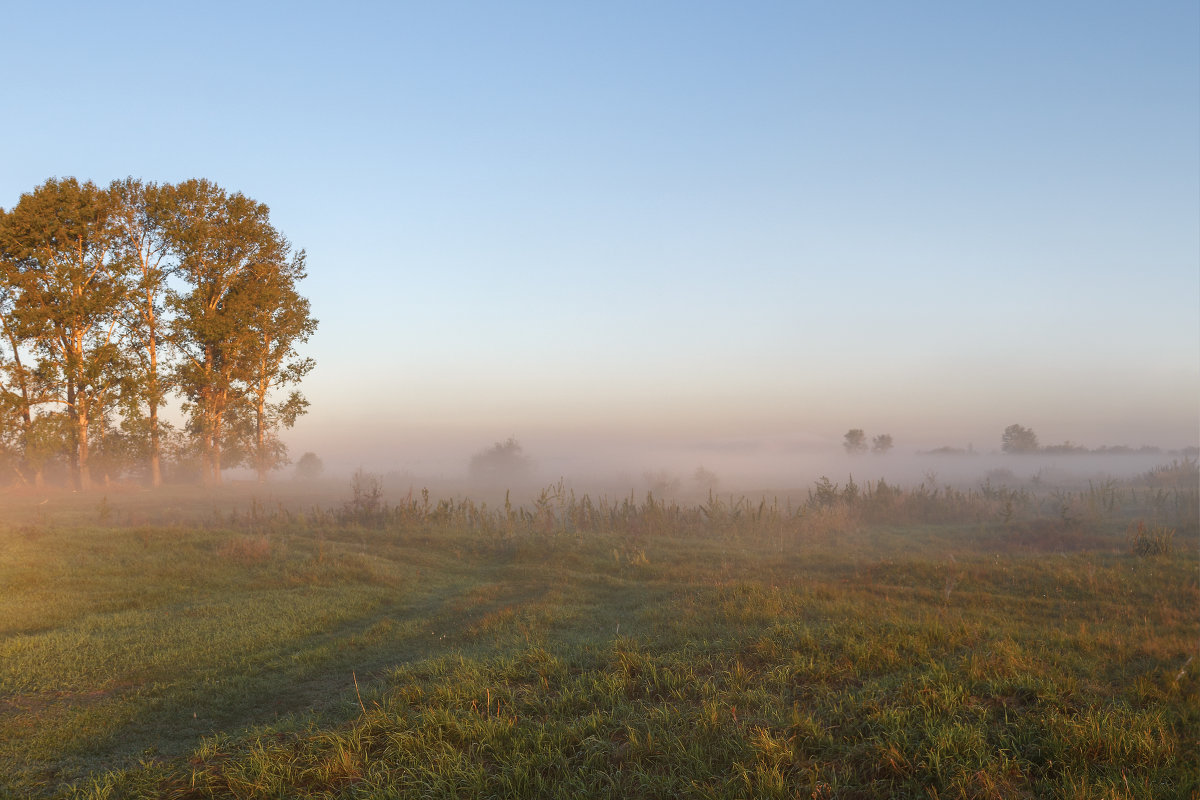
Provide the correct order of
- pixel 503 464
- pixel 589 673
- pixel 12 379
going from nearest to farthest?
pixel 589 673 → pixel 12 379 → pixel 503 464

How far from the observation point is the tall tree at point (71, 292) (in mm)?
27359

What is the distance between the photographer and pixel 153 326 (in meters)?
31.8

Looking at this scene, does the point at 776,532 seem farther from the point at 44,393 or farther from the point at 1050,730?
the point at 44,393

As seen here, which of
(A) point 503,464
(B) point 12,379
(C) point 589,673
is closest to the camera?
(C) point 589,673

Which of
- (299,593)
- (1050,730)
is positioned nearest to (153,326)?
(299,593)

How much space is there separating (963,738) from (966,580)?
9277 mm

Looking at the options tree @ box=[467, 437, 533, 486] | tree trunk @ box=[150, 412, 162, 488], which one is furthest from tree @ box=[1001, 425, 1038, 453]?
tree trunk @ box=[150, 412, 162, 488]

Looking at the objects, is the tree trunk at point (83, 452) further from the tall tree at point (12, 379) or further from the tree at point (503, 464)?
the tree at point (503, 464)

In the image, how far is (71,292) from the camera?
1119 inches

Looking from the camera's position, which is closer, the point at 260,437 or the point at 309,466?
the point at 260,437

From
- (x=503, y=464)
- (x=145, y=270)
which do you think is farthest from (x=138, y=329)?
(x=503, y=464)

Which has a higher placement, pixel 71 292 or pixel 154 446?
pixel 71 292

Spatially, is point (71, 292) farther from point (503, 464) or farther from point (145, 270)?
point (503, 464)

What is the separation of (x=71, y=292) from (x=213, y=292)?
19.9 ft
